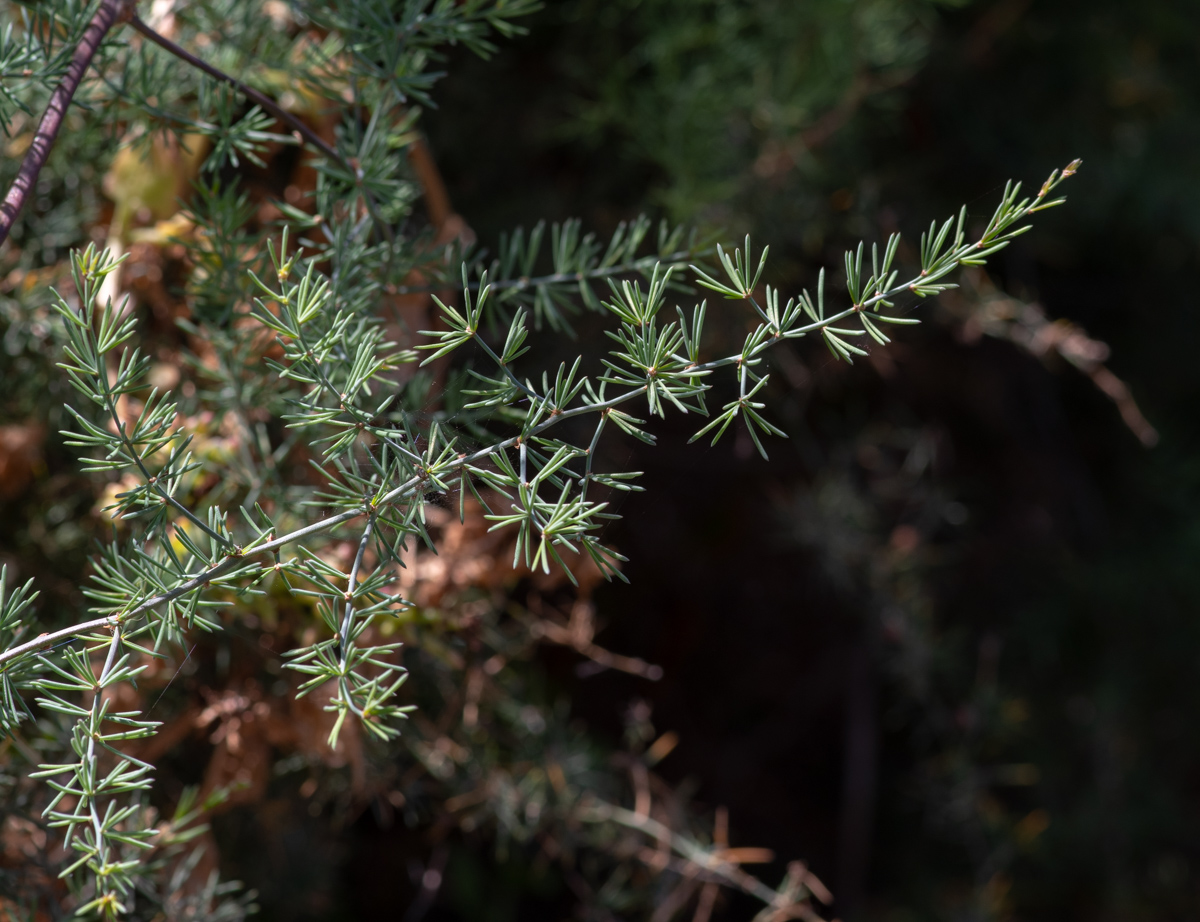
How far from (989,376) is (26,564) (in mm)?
1021

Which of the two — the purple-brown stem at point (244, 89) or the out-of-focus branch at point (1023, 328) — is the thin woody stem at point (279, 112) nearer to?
the purple-brown stem at point (244, 89)

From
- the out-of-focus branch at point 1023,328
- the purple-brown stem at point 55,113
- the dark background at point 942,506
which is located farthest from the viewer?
the dark background at point 942,506

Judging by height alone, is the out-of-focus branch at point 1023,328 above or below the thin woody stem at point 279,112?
below

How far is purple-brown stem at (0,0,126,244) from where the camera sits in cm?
33

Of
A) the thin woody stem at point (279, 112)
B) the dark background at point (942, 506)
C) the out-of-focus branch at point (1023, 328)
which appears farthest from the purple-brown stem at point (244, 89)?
the out-of-focus branch at point (1023, 328)

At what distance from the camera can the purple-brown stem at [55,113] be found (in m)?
0.33

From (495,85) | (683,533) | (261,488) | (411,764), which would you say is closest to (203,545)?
(261,488)

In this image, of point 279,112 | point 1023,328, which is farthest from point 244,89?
point 1023,328

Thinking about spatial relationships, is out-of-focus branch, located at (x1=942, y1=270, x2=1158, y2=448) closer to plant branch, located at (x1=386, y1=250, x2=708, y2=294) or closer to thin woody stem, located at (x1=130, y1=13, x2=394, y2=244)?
plant branch, located at (x1=386, y1=250, x2=708, y2=294)

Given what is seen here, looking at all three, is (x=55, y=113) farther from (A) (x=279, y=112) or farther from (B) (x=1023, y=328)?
(B) (x=1023, y=328)

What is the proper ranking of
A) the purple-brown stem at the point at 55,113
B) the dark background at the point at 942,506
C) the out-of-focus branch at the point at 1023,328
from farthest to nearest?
1. the dark background at the point at 942,506
2. the out-of-focus branch at the point at 1023,328
3. the purple-brown stem at the point at 55,113

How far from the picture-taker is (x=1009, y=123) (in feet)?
3.12

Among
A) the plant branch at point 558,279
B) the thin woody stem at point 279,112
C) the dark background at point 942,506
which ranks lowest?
the dark background at point 942,506

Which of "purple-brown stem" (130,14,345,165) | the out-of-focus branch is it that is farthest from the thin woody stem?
the out-of-focus branch
